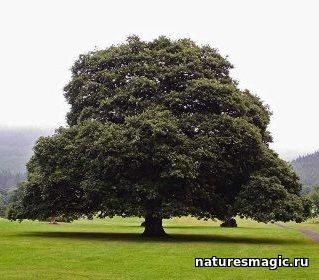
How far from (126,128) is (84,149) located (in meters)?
4.17

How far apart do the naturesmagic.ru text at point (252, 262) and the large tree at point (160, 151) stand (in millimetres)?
12572

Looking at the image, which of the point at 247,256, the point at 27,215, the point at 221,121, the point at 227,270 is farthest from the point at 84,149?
the point at 227,270

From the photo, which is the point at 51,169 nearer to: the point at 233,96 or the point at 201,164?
the point at 201,164

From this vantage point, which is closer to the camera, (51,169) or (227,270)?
(227,270)

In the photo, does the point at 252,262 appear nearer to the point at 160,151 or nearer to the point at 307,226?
the point at 160,151

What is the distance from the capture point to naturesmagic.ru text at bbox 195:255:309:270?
84.1ft

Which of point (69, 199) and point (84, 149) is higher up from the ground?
point (84, 149)

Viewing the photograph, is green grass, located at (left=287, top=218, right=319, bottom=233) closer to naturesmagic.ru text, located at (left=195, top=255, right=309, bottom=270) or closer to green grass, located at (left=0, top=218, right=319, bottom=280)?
green grass, located at (left=0, top=218, right=319, bottom=280)

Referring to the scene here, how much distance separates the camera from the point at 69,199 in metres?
46.3

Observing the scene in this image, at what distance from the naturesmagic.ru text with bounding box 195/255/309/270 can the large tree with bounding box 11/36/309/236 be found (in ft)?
41.2

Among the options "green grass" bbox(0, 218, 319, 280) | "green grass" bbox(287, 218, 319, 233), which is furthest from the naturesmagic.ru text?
"green grass" bbox(287, 218, 319, 233)

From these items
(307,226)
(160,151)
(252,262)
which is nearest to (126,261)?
(252,262)

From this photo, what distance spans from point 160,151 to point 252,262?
609 inches

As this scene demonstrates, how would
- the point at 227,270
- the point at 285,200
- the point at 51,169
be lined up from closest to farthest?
1. the point at 227,270
2. the point at 285,200
3. the point at 51,169
